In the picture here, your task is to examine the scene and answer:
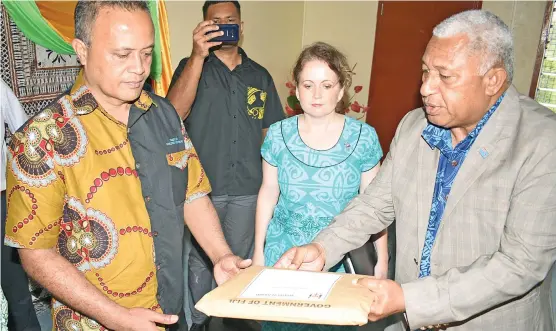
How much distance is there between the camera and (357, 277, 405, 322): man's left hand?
1479mm

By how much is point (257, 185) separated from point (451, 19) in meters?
1.92

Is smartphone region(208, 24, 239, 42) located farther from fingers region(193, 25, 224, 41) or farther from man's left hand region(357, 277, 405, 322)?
man's left hand region(357, 277, 405, 322)

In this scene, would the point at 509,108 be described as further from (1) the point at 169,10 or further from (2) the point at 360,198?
(1) the point at 169,10

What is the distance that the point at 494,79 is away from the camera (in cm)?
158

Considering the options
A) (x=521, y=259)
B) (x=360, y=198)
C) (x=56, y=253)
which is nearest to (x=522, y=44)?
(x=360, y=198)

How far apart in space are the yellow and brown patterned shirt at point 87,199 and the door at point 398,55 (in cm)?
471

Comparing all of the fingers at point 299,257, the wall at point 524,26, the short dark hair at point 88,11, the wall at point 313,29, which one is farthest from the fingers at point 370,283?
the wall at point 524,26

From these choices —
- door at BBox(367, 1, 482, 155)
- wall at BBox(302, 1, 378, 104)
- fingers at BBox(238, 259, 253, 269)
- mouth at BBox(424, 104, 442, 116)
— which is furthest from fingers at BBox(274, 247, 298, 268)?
wall at BBox(302, 1, 378, 104)

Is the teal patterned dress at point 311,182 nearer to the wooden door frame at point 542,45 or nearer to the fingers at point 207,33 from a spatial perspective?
the fingers at point 207,33

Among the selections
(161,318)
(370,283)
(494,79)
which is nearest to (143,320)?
(161,318)

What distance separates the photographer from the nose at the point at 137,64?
1.63 metres

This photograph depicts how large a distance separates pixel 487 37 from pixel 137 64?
112cm

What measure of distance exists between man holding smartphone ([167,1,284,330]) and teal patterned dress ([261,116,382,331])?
0.76m

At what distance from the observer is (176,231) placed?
5.72 feet
